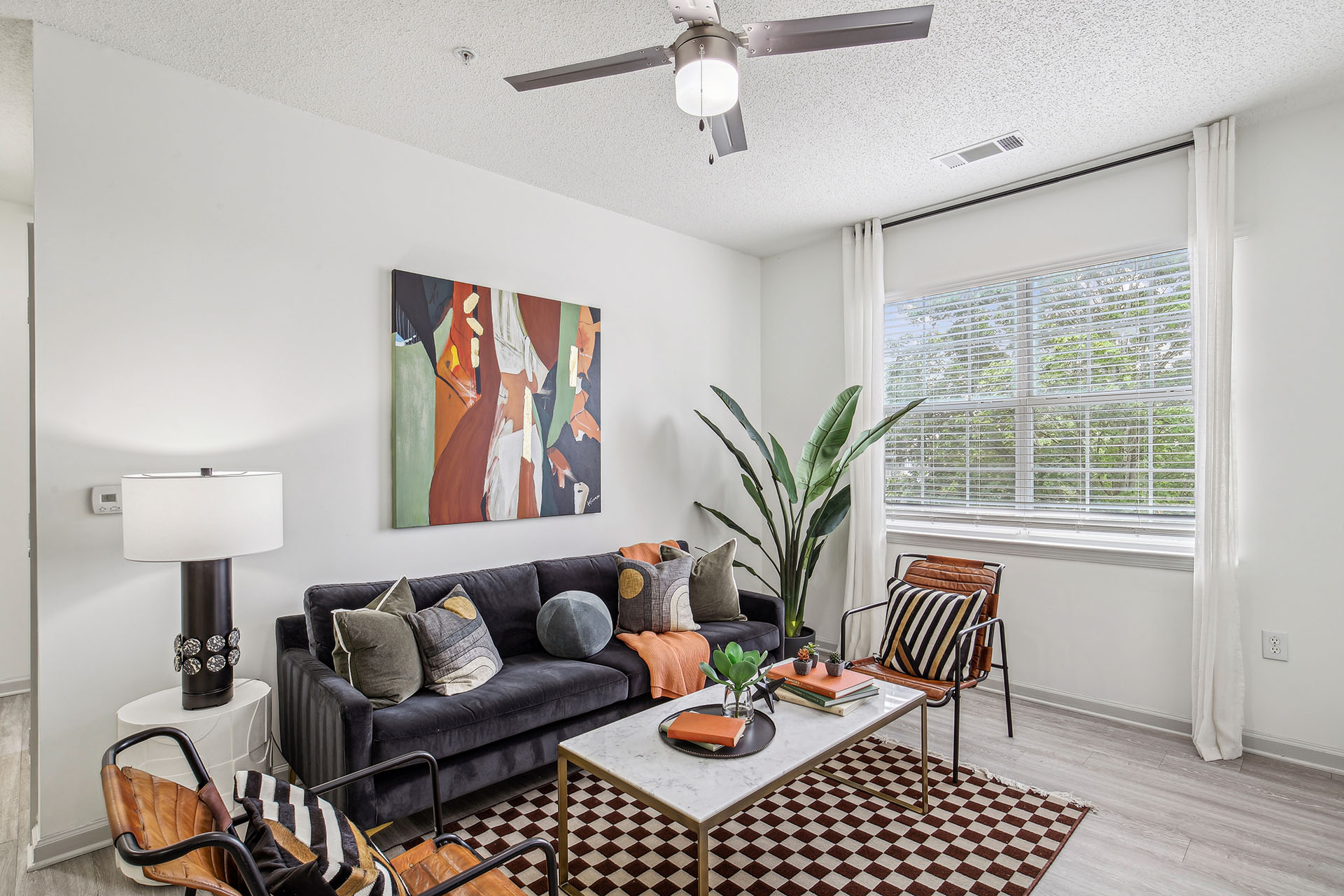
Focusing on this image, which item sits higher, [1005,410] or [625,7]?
[625,7]

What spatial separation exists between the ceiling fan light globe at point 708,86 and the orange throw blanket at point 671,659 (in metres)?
2.22

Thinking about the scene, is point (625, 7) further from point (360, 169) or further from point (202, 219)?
point (202, 219)

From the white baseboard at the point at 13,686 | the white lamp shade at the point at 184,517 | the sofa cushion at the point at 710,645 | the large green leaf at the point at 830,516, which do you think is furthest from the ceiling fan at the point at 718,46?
the white baseboard at the point at 13,686

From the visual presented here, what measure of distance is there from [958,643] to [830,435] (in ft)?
4.89

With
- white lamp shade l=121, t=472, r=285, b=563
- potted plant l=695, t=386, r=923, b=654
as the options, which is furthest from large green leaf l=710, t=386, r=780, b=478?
white lamp shade l=121, t=472, r=285, b=563

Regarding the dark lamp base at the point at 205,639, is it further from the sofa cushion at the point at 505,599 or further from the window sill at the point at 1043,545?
the window sill at the point at 1043,545

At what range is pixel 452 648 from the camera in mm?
2650

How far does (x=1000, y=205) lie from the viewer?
3.89 meters

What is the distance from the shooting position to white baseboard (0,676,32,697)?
3.74m

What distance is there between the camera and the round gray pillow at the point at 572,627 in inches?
121

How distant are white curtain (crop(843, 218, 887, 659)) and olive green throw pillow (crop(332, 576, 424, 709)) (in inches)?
108

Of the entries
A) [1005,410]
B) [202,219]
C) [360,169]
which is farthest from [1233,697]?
[202,219]

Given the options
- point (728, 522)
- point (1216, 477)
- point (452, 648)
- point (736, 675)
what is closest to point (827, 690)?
point (736, 675)

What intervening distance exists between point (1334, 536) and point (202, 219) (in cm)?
475
